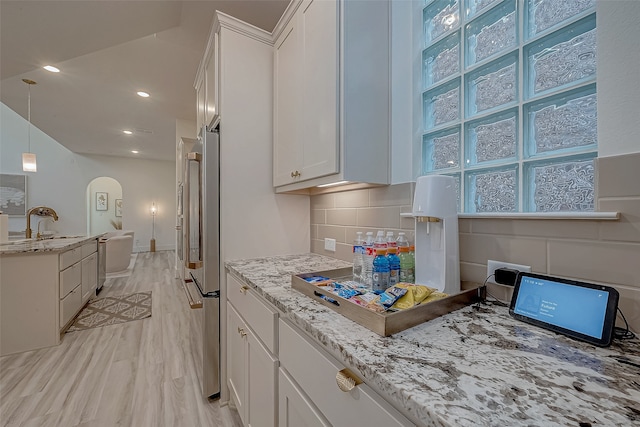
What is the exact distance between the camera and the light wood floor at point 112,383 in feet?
4.98

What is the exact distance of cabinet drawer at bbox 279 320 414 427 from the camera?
501mm

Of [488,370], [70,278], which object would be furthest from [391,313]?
[70,278]

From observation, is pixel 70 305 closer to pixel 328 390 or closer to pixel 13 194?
pixel 328 390

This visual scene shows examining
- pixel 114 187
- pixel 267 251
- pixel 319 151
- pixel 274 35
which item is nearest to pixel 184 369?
pixel 267 251

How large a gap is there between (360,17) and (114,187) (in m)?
9.76

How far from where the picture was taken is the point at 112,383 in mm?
1818

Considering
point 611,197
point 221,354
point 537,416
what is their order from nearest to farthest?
1. point 537,416
2. point 611,197
3. point 221,354

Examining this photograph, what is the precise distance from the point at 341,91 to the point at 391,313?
91 cm

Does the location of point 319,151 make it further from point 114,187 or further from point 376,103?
point 114,187

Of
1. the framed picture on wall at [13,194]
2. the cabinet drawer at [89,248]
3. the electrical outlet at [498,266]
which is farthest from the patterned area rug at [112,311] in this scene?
the framed picture on wall at [13,194]

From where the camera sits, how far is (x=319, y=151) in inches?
48.4

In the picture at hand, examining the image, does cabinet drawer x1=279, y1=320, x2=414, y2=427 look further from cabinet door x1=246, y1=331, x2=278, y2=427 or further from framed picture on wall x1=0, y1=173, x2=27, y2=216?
framed picture on wall x1=0, y1=173, x2=27, y2=216

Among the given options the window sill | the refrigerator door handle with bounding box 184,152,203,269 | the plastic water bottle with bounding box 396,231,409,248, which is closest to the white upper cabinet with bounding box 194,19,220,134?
the refrigerator door handle with bounding box 184,152,203,269

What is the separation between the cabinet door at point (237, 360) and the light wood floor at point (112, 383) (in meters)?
0.26
